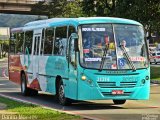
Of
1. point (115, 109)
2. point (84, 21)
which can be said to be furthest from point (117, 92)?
point (84, 21)

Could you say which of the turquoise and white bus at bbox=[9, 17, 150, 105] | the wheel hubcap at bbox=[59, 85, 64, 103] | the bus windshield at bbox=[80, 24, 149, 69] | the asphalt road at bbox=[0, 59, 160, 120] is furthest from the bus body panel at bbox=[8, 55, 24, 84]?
the bus windshield at bbox=[80, 24, 149, 69]

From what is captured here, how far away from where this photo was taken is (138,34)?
635 inches

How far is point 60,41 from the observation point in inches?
680

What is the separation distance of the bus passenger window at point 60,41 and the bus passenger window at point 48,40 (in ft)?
1.61

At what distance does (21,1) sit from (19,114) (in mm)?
72044

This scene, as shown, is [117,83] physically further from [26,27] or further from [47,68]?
[26,27]

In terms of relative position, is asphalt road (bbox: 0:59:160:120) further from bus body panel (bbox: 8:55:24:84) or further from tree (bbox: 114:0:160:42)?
tree (bbox: 114:0:160:42)

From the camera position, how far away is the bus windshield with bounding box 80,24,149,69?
1538cm

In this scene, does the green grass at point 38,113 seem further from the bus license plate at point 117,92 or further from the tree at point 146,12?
the tree at point 146,12

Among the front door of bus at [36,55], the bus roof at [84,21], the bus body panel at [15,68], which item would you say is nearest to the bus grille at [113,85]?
the bus roof at [84,21]

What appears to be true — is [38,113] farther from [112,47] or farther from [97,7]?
[97,7]

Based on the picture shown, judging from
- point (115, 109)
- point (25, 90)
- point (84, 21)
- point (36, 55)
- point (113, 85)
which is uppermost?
point (84, 21)

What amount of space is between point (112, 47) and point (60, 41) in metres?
2.39

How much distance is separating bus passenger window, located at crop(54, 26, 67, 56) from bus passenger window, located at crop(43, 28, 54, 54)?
0.49 meters
